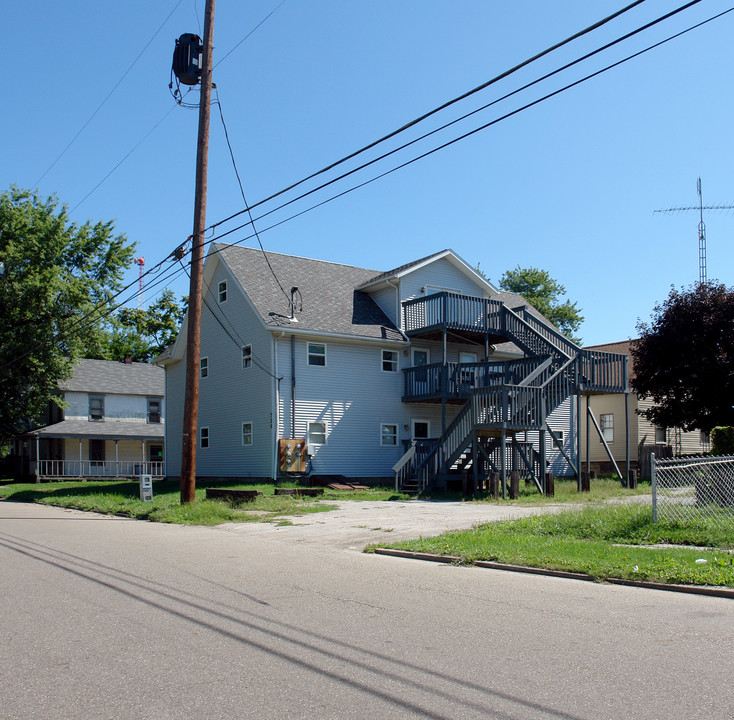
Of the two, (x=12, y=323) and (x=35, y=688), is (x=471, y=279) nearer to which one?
(x=12, y=323)

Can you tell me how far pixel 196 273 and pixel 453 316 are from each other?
39.0ft

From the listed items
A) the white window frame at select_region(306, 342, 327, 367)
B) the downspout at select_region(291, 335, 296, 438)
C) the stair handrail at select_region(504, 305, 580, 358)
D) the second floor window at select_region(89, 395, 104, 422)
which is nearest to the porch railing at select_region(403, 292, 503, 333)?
the stair handrail at select_region(504, 305, 580, 358)

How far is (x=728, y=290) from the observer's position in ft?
102

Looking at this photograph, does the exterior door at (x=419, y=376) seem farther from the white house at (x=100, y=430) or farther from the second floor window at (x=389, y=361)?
the white house at (x=100, y=430)

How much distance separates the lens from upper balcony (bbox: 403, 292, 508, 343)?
28.3 meters

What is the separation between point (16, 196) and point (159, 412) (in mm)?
14734

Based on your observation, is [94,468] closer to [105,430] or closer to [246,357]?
[105,430]

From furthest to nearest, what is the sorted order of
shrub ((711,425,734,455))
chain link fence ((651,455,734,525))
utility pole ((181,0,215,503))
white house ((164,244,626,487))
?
white house ((164,244,626,487)) → utility pole ((181,0,215,503)) → shrub ((711,425,734,455)) → chain link fence ((651,455,734,525))

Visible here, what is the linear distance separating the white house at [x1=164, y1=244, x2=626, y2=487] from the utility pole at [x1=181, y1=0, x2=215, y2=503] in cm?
793

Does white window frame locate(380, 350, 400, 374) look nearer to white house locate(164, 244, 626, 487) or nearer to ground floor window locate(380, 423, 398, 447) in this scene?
white house locate(164, 244, 626, 487)

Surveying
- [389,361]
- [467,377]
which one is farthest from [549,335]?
[389,361]

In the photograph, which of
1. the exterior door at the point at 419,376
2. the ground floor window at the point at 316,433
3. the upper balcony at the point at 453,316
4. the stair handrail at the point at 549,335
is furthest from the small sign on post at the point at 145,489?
the stair handrail at the point at 549,335

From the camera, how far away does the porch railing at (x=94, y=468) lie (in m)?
42.9

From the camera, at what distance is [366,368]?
29.7m
